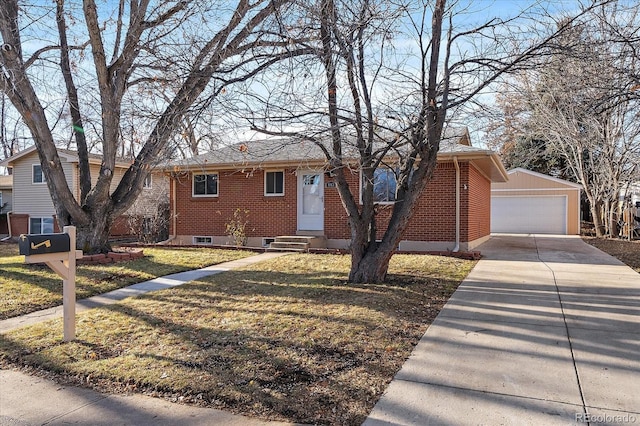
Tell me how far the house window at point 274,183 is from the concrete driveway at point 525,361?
8.32 meters

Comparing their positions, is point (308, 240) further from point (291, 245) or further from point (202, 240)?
point (202, 240)

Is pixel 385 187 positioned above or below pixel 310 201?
above

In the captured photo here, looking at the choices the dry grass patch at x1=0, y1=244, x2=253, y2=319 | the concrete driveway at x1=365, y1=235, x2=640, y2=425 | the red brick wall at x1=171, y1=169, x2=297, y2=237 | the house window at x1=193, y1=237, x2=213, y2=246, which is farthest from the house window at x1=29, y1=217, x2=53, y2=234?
the concrete driveway at x1=365, y1=235, x2=640, y2=425

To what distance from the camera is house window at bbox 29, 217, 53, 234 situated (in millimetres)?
21656

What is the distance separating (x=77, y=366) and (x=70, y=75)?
896 centimetres

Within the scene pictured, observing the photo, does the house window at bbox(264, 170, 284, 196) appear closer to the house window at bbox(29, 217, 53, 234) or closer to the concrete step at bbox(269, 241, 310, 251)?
the concrete step at bbox(269, 241, 310, 251)

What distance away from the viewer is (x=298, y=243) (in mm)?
13172

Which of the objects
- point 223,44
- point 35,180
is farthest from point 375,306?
point 35,180

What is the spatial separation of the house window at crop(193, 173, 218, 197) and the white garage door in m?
15.0

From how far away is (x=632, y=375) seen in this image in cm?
381

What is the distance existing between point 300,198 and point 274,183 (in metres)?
1.09

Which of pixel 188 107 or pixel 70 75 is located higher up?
pixel 70 75

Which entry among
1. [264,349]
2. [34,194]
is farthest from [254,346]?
[34,194]

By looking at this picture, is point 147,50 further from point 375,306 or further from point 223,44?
point 375,306
